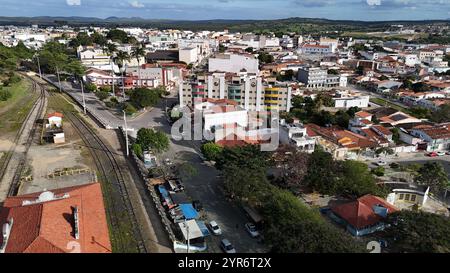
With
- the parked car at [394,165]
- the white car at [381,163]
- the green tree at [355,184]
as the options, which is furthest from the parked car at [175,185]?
the parked car at [394,165]

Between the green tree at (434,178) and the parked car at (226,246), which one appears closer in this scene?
the parked car at (226,246)

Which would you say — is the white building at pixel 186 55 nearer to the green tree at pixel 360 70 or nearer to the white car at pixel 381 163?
the green tree at pixel 360 70

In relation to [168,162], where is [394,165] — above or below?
below

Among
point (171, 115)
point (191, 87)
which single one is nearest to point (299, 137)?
point (171, 115)

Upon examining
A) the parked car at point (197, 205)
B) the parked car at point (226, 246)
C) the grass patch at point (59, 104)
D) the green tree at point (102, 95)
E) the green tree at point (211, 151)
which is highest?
the green tree at point (102, 95)

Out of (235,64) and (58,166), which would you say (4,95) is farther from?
(235,64)

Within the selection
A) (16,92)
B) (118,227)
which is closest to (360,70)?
(16,92)

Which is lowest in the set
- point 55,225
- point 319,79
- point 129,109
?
point 55,225
